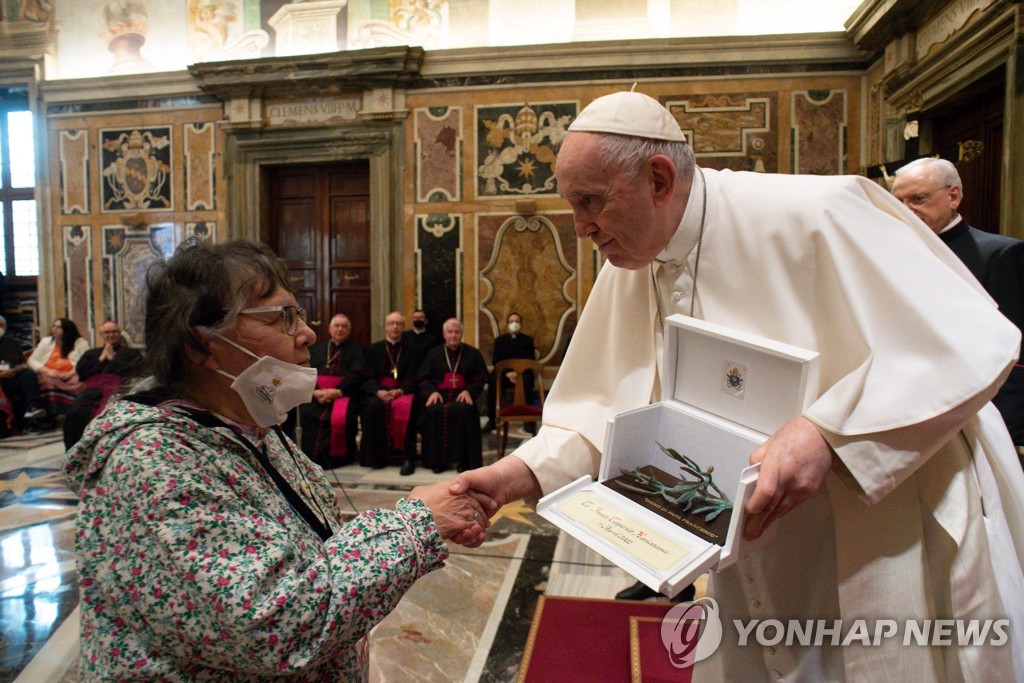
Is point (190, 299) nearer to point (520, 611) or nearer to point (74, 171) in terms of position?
point (520, 611)

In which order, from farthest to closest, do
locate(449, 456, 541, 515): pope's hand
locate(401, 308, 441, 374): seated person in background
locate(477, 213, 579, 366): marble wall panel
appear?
1. locate(477, 213, 579, 366): marble wall panel
2. locate(401, 308, 441, 374): seated person in background
3. locate(449, 456, 541, 515): pope's hand

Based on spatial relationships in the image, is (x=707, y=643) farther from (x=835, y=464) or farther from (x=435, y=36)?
(x=435, y=36)

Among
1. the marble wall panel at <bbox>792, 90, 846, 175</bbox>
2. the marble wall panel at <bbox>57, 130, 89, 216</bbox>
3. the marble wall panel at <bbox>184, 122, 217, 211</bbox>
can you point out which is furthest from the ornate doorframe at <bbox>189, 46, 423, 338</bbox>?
the marble wall panel at <bbox>792, 90, 846, 175</bbox>

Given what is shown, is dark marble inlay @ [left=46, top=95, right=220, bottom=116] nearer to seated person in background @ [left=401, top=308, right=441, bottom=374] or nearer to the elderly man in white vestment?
seated person in background @ [left=401, top=308, right=441, bottom=374]

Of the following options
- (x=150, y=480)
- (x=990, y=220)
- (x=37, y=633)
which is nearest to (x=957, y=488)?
(x=150, y=480)

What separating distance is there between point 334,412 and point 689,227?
5.15 m

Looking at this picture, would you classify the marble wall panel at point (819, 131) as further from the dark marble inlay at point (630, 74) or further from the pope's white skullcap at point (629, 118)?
the pope's white skullcap at point (629, 118)

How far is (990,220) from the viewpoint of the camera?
5379 millimetres

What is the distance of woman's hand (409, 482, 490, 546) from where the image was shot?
4.32 ft

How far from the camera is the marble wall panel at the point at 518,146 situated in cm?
804

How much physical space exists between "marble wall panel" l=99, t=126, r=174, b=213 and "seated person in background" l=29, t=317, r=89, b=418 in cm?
207

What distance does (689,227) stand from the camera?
1420 mm

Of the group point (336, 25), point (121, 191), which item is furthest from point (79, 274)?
point (336, 25)

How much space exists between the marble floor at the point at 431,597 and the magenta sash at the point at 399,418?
4.02 ft
